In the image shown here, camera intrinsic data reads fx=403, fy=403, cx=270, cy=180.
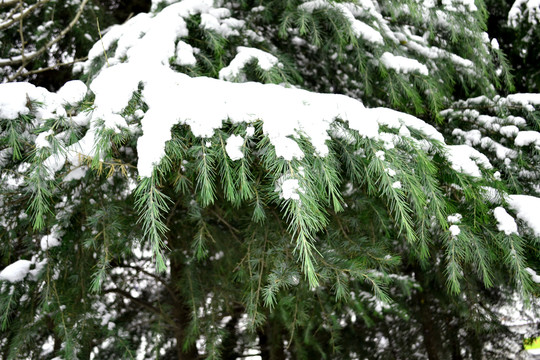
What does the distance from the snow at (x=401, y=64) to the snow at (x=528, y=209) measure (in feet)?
3.02

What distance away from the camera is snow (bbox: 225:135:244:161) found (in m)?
1.42

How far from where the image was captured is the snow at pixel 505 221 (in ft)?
5.92

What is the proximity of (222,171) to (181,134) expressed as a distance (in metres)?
0.21

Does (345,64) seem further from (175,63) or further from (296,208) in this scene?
(296,208)

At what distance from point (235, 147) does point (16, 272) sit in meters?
1.65

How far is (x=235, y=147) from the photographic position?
1.43 metres

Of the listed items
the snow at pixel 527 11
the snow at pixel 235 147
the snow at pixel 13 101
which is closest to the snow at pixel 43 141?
the snow at pixel 13 101

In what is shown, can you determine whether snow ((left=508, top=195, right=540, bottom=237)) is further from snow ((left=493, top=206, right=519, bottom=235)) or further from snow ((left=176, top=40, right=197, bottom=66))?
snow ((left=176, top=40, right=197, bottom=66))

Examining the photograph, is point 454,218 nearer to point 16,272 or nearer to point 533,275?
point 533,275

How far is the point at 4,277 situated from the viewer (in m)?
2.22

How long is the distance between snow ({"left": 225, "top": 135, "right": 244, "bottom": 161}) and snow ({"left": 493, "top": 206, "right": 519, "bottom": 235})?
49.0 inches

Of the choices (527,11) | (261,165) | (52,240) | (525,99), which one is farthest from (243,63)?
(527,11)

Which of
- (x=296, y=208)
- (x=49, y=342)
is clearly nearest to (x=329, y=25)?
(x=296, y=208)

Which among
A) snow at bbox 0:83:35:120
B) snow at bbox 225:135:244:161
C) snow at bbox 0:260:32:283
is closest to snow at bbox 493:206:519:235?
snow at bbox 225:135:244:161
